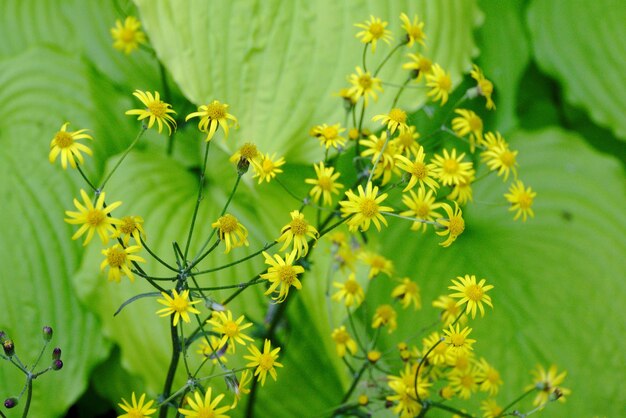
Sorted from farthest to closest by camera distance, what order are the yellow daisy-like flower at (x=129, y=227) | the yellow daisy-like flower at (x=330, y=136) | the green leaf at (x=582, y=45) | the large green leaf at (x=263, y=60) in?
the green leaf at (x=582, y=45), the large green leaf at (x=263, y=60), the yellow daisy-like flower at (x=330, y=136), the yellow daisy-like flower at (x=129, y=227)

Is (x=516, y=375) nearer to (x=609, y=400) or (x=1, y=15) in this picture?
(x=609, y=400)

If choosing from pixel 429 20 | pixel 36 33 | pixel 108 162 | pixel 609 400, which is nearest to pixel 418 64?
pixel 429 20

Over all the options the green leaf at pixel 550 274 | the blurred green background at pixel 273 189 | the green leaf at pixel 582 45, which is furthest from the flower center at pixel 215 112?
the green leaf at pixel 582 45

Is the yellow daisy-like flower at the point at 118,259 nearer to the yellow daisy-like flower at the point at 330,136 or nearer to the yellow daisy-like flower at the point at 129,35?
the yellow daisy-like flower at the point at 330,136

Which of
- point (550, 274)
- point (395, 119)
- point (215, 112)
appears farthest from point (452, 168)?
point (550, 274)

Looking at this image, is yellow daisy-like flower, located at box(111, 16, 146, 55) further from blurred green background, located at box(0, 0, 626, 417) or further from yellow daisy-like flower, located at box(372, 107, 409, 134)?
yellow daisy-like flower, located at box(372, 107, 409, 134)

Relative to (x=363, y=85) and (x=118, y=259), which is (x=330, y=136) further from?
(x=118, y=259)
